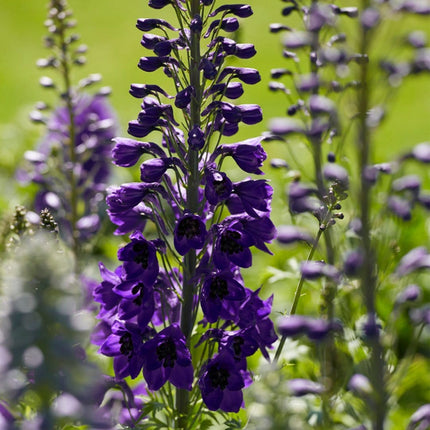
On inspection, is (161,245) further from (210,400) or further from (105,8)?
(105,8)

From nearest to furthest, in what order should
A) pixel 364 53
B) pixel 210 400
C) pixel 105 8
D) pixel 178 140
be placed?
pixel 364 53, pixel 210 400, pixel 178 140, pixel 105 8

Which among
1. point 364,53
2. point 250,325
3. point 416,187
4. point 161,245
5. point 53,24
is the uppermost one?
point 53,24

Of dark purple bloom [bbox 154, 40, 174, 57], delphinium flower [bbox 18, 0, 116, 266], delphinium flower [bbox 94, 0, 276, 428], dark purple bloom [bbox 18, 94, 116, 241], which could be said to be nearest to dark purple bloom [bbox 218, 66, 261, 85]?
delphinium flower [bbox 94, 0, 276, 428]

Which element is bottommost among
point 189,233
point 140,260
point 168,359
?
point 168,359

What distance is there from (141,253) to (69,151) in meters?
1.85

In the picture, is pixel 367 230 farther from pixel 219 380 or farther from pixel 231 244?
pixel 219 380

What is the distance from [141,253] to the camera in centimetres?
251

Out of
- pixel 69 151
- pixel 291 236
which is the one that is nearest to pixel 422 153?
pixel 291 236

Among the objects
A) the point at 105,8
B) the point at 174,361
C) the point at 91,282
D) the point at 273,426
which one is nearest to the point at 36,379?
the point at 273,426

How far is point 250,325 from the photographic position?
8.45ft

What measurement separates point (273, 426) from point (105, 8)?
9.73 meters

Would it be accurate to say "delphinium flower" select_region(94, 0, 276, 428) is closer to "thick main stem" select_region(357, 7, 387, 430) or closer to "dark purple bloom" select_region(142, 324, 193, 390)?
"dark purple bloom" select_region(142, 324, 193, 390)

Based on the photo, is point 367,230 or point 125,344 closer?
point 367,230

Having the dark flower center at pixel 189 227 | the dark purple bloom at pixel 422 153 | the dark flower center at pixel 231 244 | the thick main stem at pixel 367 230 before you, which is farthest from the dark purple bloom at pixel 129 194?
the dark purple bloom at pixel 422 153
